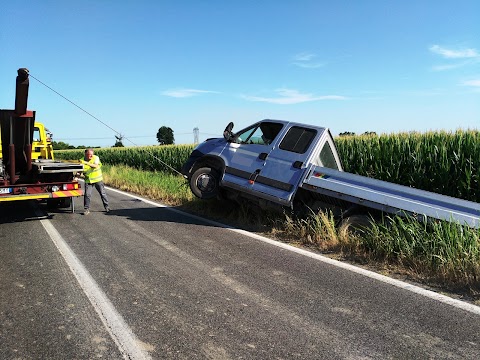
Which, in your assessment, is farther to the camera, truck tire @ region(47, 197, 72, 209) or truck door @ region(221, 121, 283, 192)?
truck tire @ region(47, 197, 72, 209)

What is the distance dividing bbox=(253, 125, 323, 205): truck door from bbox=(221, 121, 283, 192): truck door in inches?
6.6

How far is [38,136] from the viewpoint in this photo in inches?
462

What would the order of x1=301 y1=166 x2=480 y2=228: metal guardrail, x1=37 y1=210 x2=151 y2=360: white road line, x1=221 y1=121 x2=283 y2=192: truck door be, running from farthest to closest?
x1=221 y1=121 x2=283 y2=192: truck door, x1=301 y1=166 x2=480 y2=228: metal guardrail, x1=37 y1=210 x2=151 y2=360: white road line

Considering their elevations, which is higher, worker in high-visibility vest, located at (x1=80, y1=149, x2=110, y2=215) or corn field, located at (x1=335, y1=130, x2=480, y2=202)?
corn field, located at (x1=335, y1=130, x2=480, y2=202)

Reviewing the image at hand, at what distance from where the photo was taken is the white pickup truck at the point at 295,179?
5.58 meters

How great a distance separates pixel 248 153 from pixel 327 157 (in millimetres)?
1544

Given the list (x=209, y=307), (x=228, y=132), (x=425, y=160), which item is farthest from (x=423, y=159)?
(x=209, y=307)

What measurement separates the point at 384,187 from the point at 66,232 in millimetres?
5711

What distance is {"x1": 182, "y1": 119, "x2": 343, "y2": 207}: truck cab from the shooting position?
7098mm

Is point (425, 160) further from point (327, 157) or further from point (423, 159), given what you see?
point (327, 157)

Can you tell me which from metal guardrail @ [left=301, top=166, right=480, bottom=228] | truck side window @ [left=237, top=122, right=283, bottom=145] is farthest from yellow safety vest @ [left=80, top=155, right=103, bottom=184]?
metal guardrail @ [left=301, top=166, right=480, bottom=228]

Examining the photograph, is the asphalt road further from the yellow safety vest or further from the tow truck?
the yellow safety vest

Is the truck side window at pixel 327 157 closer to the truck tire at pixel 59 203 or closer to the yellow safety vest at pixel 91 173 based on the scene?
the yellow safety vest at pixel 91 173

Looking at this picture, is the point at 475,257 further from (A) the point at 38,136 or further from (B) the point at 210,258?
(A) the point at 38,136
